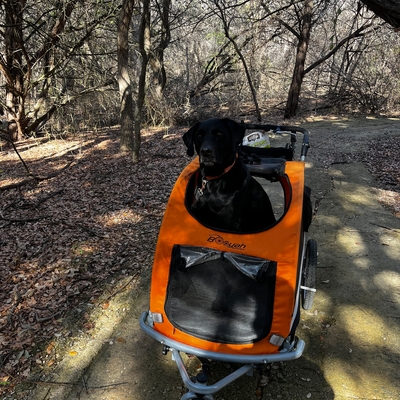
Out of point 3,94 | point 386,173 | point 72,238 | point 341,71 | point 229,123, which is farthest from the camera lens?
point 341,71

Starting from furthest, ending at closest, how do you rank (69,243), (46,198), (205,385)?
(46,198) < (69,243) < (205,385)

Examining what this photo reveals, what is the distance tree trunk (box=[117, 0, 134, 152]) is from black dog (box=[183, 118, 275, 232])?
19.1 feet

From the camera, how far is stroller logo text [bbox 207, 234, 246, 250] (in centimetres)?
222

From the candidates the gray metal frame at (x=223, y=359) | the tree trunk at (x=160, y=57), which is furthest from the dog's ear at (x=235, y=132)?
the tree trunk at (x=160, y=57)

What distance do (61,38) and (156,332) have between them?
10.6 metres

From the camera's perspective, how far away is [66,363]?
8.86ft

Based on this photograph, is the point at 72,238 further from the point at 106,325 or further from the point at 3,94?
the point at 3,94

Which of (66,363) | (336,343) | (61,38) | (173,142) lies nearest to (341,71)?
(173,142)

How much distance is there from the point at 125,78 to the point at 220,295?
7.12m

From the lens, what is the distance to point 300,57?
12.7 meters

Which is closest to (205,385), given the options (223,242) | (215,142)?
(223,242)

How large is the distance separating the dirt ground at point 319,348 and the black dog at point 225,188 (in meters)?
1.06

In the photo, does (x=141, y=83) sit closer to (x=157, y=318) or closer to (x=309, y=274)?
(x=309, y=274)

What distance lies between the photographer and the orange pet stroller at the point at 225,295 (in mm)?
2096
